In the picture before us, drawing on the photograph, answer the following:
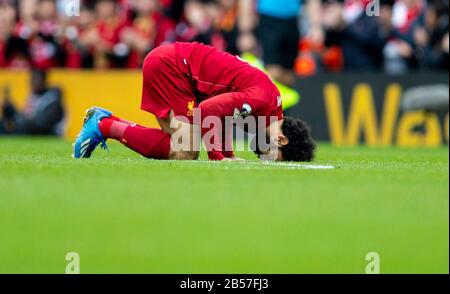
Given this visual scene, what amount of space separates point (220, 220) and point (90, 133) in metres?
3.89

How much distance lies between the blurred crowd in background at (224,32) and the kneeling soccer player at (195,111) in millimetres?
5719

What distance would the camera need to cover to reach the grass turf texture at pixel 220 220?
6.46 meters

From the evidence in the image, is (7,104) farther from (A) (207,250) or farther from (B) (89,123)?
(A) (207,250)

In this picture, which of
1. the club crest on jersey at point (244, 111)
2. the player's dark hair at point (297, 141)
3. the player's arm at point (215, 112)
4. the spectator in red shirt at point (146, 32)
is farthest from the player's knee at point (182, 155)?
the spectator in red shirt at point (146, 32)

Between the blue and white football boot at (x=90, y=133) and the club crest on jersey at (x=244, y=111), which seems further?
the blue and white football boot at (x=90, y=133)

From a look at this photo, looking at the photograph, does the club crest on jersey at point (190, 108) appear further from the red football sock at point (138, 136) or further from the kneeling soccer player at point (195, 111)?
the red football sock at point (138, 136)

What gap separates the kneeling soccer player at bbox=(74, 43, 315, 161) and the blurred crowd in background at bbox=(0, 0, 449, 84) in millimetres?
5719

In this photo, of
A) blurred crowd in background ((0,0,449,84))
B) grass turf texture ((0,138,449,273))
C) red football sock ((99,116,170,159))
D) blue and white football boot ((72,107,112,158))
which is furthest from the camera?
blurred crowd in background ((0,0,449,84))

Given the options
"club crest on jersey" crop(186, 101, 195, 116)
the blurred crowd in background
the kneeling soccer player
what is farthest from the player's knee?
the blurred crowd in background

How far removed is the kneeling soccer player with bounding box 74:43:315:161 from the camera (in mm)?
10156

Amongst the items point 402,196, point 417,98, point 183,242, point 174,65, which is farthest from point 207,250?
point 417,98

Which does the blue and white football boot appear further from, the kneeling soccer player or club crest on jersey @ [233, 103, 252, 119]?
club crest on jersey @ [233, 103, 252, 119]
